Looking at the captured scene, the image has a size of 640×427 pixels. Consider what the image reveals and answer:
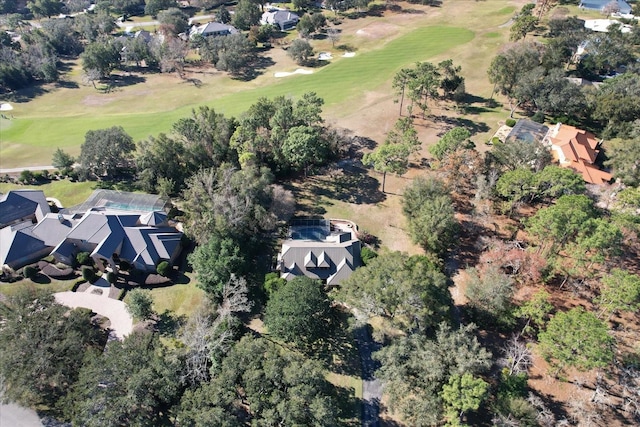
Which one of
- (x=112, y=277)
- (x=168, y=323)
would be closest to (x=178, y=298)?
(x=168, y=323)

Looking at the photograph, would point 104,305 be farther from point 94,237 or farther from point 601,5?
point 601,5

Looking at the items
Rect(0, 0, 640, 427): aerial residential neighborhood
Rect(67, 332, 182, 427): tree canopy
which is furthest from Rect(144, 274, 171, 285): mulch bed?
Rect(67, 332, 182, 427): tree canopy

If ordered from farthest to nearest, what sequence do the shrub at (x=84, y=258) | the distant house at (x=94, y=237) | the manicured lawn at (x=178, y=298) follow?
1. the shrub at (x=84, y=258)
2. the distant house at (x=94, y=237)
3. the manicured lawn at (x=178, y=298)

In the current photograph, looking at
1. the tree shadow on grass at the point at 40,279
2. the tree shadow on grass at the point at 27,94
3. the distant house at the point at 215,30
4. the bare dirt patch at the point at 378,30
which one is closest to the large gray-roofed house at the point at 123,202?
the tree shadow on grass at the point at 40,279

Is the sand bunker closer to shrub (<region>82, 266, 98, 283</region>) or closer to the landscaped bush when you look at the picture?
shrub (<region>82, 266, 98, 283</region>)

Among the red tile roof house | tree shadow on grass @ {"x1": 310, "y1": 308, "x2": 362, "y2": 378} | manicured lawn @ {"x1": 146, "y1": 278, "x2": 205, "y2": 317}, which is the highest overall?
the red tile roof house

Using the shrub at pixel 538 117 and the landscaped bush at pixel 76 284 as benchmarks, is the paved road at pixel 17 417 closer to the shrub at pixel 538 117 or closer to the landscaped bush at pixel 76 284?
the landscaped bush at pixel 76 284
